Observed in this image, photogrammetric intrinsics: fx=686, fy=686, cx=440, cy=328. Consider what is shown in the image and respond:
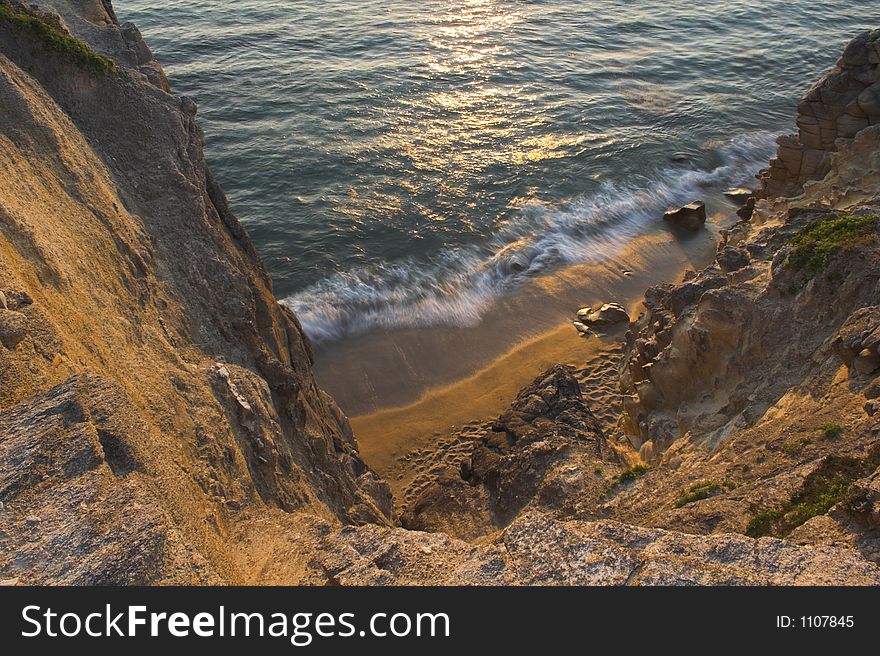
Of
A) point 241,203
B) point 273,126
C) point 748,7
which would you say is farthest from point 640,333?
point 748,7

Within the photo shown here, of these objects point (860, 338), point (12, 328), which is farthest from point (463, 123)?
point (12, 328)

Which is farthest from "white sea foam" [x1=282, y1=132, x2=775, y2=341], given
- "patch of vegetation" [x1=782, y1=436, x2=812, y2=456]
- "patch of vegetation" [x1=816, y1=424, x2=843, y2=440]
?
"patch of vegetation" [x1=816, y1=424, x2=843, y2=440]

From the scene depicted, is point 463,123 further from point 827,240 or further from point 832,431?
point 832,431

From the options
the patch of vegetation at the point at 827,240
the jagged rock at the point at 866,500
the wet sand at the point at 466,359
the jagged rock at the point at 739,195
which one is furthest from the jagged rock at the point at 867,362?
the jagged rock at the point at 739,195

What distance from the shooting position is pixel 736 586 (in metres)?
5.69

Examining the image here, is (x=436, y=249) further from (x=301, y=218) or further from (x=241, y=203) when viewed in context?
(x=241, y=203)

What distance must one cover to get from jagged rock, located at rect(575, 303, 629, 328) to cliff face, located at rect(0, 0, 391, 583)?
8244 mm

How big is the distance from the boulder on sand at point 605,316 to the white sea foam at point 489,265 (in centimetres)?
281

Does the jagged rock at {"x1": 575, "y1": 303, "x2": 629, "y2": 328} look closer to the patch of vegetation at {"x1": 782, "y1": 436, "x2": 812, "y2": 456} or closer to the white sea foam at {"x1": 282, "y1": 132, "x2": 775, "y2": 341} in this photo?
the white sea foam at {"x1": 282, "y1": 132, "x2": 775, "y2": 341}

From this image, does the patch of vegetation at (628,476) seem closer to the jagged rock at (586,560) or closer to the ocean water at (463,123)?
the jagged rock at (586,560)

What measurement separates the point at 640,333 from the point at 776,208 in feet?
17.2

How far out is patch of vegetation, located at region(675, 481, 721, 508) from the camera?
851 centimetres

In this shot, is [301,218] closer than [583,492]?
No

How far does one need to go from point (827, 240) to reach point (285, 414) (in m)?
9.26
